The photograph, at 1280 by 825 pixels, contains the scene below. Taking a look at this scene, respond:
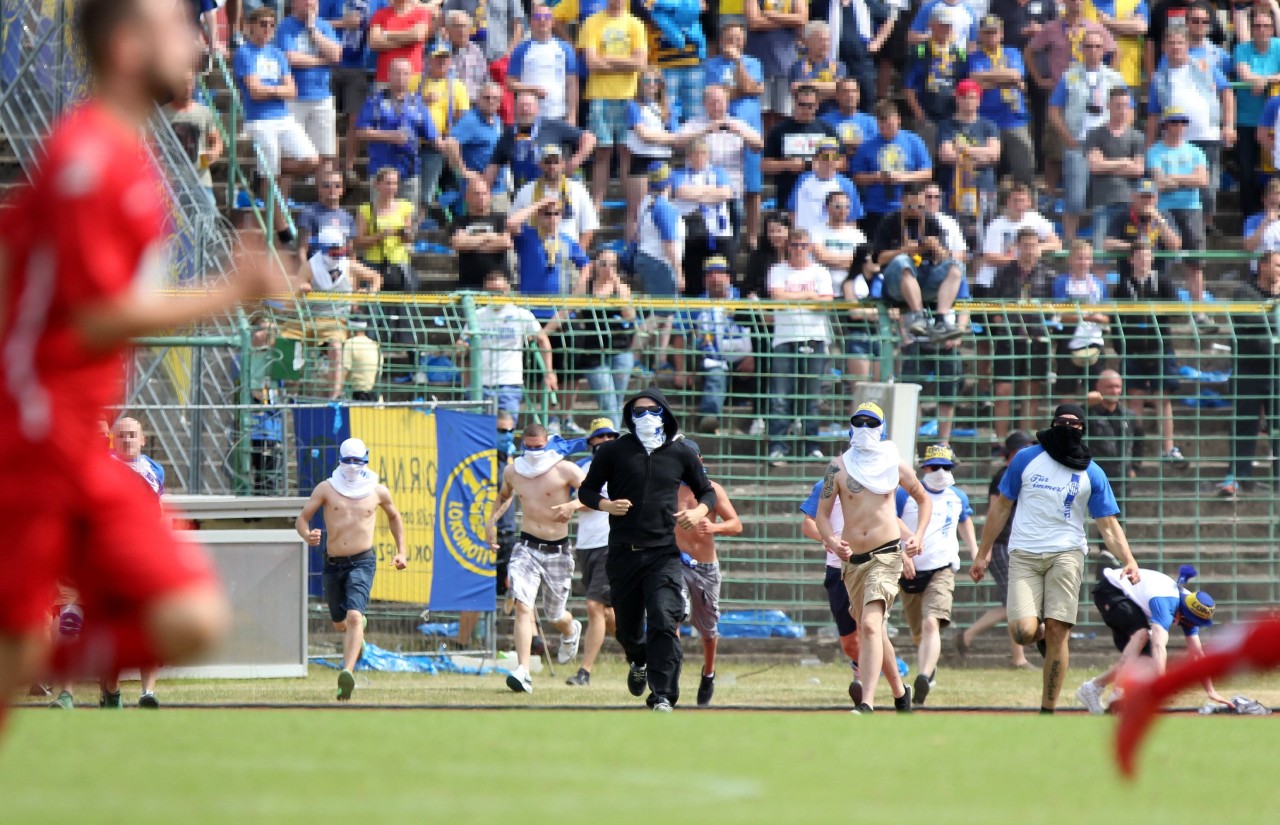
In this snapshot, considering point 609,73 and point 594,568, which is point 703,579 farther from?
point 609,73

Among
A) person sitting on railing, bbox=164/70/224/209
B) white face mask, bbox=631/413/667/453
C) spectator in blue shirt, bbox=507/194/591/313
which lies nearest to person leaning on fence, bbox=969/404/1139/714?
white face mask, bbox=631/413/667/453

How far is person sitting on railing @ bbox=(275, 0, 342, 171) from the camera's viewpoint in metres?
19.9

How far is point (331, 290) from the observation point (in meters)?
18.5

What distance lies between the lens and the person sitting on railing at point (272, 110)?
64.3ft

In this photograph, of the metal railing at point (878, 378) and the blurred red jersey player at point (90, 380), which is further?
the metal railing at point (878, 378)

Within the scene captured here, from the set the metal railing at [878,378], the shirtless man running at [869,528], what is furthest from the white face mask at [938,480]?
the shirtless man running at [869,528]

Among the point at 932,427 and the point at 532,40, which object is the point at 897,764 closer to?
the point at 932,427

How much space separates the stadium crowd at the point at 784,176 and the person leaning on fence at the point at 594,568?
106cm

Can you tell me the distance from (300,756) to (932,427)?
Answer: 11255 millimetres

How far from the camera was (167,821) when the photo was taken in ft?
20.9

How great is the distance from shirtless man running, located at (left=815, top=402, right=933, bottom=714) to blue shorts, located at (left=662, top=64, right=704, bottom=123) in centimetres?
686

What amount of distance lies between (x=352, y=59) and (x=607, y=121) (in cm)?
281

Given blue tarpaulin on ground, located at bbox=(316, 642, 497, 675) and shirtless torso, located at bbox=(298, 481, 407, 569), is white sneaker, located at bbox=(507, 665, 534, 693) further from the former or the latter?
blue tarpaulin on ground, located at bbox=(316, 642, 497, 675)

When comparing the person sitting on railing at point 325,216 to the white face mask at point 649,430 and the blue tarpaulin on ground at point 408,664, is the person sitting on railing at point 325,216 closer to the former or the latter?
the blue tarpaulin on ground at point 408,664
